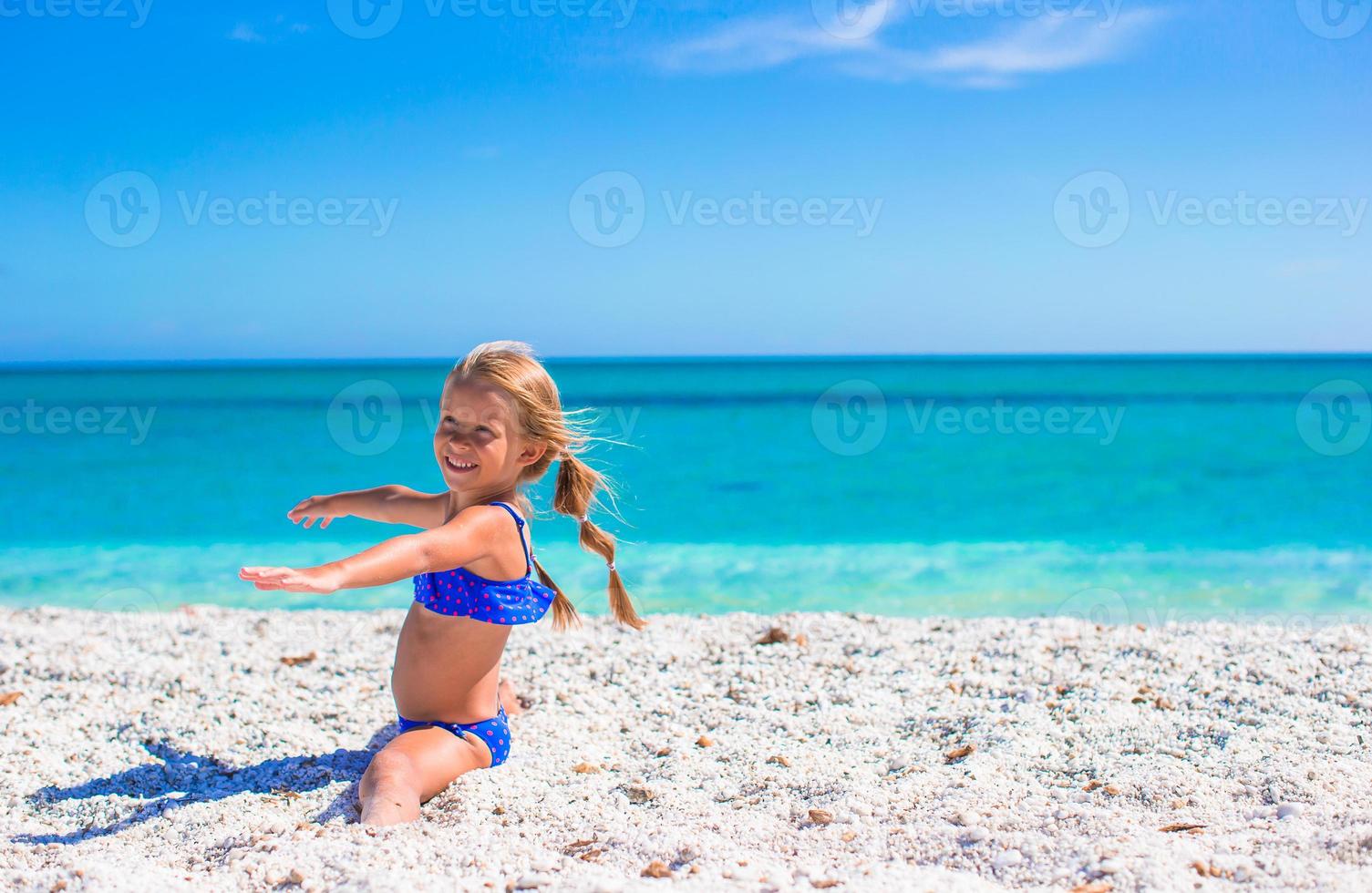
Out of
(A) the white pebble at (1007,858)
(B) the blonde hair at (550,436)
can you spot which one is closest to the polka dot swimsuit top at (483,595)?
(B) the blonde hair at (550,436)

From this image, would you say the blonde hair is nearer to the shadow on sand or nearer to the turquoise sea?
the turquoise sea

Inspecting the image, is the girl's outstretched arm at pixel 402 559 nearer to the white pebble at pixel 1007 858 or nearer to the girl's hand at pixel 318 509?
the girl's hand at pixel 318 509

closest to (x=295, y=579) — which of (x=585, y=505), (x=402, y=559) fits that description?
(x=402, y=559)

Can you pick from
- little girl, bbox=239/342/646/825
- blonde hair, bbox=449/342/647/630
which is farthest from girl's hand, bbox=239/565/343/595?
blonde hair, bbox=449/342/647/630

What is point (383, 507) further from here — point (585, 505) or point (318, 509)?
point (585, 505)

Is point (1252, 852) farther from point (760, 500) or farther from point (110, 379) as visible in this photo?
point (110, 379)

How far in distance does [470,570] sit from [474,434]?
458 mm

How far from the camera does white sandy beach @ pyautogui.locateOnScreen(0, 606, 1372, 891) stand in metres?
2.44

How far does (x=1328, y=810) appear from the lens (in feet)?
8.95

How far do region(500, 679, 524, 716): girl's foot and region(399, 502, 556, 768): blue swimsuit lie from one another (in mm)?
699

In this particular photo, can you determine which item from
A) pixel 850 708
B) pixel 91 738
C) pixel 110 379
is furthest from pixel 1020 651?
pixel 110 379

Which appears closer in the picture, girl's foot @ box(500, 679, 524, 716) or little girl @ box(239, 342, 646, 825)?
little girl @ box(239, 342, 646, 825)

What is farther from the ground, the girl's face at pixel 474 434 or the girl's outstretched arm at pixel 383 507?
the girl's face at pixel 474 434

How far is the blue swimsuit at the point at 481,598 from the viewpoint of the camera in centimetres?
325
